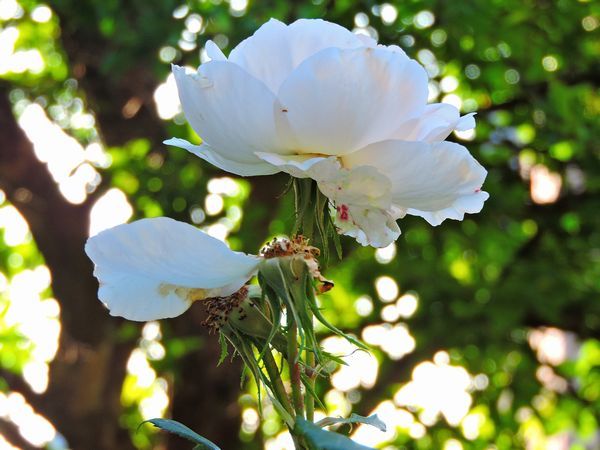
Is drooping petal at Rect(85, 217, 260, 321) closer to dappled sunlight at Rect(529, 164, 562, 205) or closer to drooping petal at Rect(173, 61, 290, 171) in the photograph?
drooping petal at Rect(173, 61, 290, 171)

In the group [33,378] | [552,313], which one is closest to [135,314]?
[552,313]

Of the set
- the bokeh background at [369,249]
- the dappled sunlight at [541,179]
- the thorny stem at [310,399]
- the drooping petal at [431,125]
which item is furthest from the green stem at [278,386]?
the dappled sunlight at [541,179]

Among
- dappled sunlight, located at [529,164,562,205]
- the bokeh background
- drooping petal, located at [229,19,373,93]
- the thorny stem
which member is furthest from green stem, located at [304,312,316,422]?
dappled sunlight, located at [529,164,562,205]

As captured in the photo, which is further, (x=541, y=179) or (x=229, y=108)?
(x=541, y=179)

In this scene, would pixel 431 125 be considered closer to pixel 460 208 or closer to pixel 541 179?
pixel 460 208

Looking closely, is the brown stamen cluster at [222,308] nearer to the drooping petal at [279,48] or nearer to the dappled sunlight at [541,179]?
the drooping petal at [279,48]

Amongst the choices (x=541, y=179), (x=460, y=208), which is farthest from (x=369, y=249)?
(x=460, y=208)
